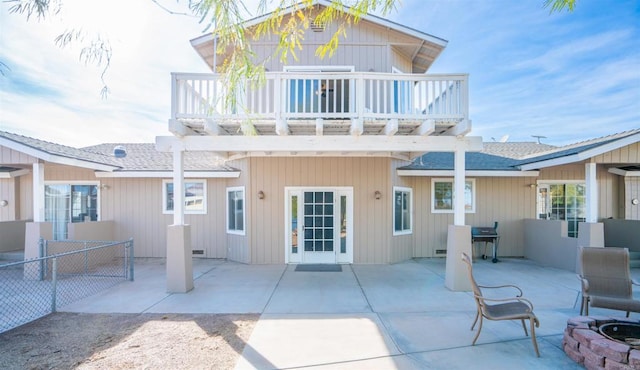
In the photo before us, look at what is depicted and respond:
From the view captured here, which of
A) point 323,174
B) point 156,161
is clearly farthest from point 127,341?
point 156,161

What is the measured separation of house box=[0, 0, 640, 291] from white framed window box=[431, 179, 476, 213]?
0.03 metres

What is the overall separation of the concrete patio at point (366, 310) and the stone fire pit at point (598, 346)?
0.15 m

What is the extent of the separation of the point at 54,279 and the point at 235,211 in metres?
4.38

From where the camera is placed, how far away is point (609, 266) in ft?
15.0

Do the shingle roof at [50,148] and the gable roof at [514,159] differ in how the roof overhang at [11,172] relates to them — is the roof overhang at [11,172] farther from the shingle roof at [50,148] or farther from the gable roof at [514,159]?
the gable roof at [514,159]

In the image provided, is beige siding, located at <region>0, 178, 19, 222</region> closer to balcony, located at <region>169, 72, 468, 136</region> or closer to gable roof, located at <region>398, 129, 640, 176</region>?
balcony, located at <region>169, 72, 468, 136</region>

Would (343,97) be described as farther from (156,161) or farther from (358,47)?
(156,161)

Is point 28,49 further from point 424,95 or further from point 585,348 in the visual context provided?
point 585,348

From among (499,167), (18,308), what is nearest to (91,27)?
(18,308)

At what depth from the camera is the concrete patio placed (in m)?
3.40

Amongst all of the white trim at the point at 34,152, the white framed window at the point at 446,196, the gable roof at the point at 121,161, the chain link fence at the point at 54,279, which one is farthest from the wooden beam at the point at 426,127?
the white trim at the point at 34,152

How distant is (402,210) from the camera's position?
28.7 feet

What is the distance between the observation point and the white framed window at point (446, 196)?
9.26 metres

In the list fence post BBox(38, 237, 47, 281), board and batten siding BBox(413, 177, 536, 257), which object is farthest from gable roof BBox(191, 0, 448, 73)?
fence post BBox(38, 237, 47, 281)
